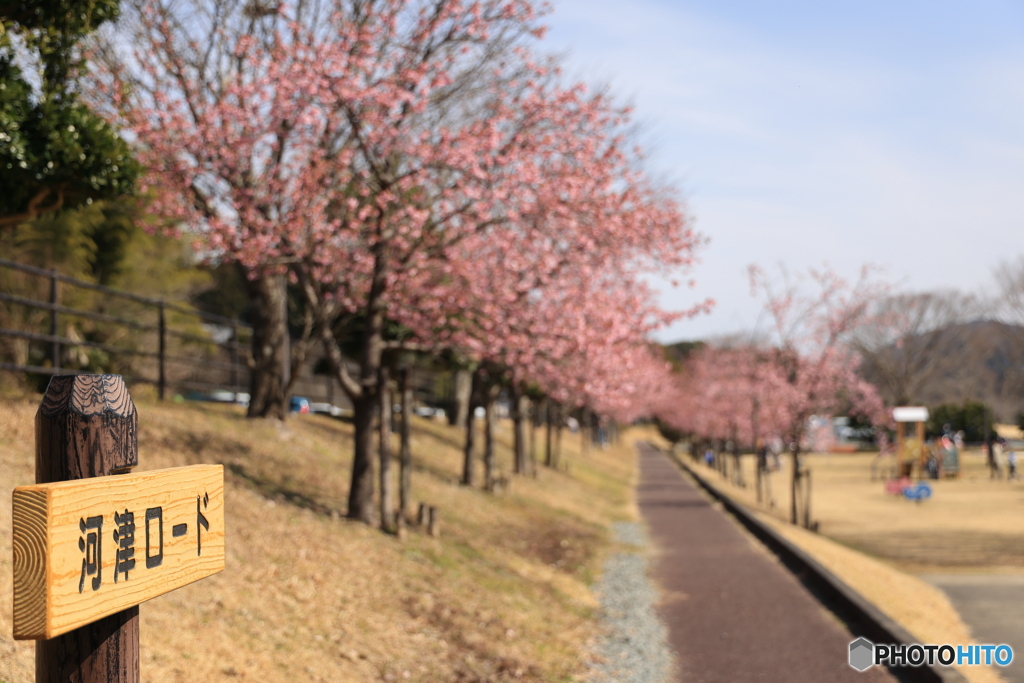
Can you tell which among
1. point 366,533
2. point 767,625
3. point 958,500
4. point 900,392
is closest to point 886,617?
point 767,625

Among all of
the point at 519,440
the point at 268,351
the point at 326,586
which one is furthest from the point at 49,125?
the point at 519,440

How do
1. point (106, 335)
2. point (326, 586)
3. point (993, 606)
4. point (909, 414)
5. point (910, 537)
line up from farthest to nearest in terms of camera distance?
point (909, 414) < point (106, 335) < point (910, 537) < point (993, 606) < point (326, 586)

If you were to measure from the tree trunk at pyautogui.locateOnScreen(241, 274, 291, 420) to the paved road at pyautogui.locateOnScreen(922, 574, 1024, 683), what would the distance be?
461 inches

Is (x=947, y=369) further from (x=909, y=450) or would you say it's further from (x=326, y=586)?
(x=326, y=586)

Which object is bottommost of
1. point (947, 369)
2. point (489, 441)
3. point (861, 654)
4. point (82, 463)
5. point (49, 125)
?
point (861, 654)

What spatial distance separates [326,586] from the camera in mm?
8812

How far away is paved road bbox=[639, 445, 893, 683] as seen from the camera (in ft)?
27.8

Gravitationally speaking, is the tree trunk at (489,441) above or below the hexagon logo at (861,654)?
above

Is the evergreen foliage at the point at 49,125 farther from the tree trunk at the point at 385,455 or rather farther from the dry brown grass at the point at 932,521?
the dry brown grass at the point at 932,521

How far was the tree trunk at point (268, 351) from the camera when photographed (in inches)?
677

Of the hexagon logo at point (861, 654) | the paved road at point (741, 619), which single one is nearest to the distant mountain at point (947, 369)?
the paved road at point (741, 619)

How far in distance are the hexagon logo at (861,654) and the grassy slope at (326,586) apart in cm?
258

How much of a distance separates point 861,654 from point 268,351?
39.9 feet

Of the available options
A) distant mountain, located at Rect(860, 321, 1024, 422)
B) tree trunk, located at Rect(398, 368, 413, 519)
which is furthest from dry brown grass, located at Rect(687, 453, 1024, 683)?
distant mountain, located at Rect(860, 321, 1024, 422)
